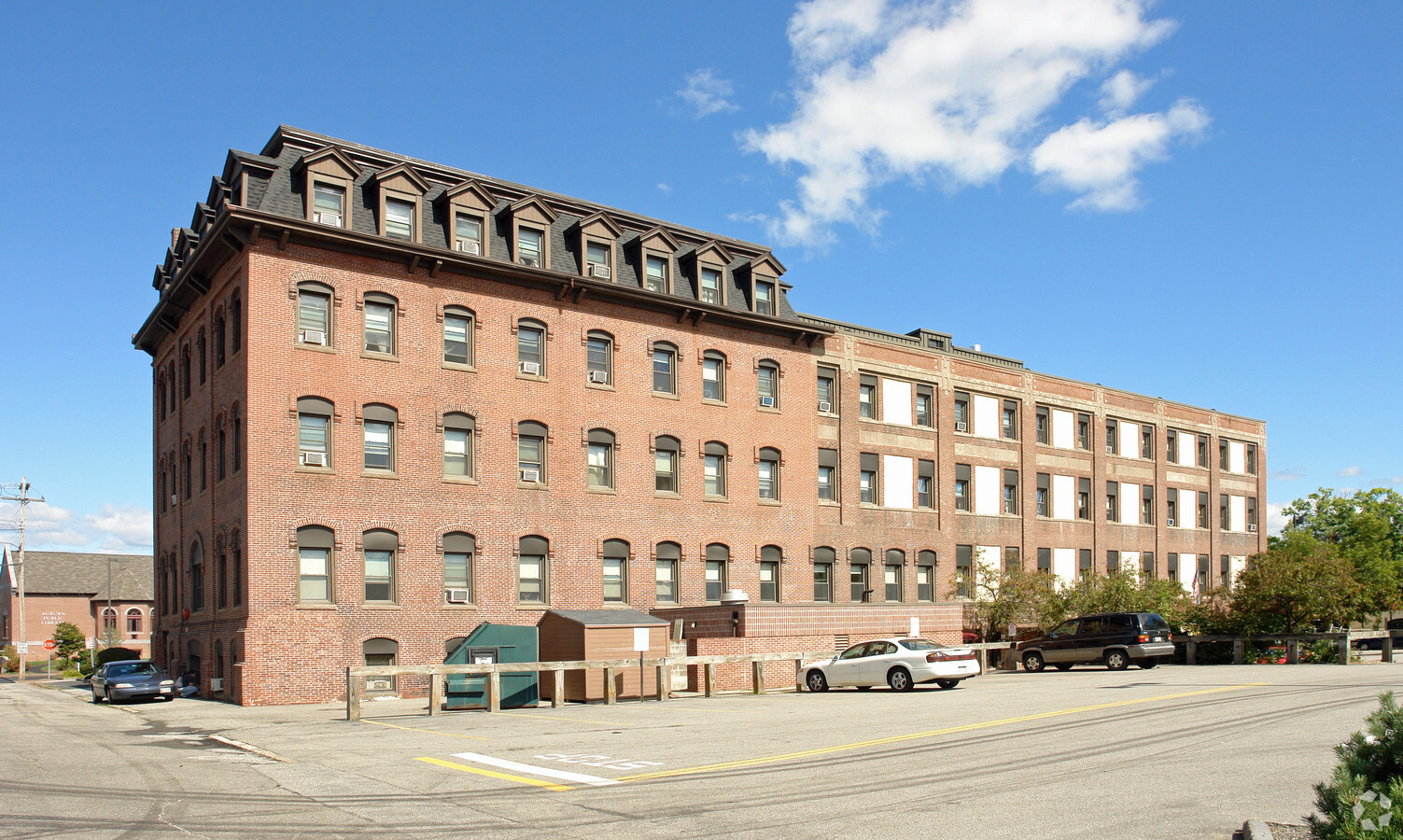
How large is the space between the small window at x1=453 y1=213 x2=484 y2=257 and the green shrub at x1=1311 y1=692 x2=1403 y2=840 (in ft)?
98.9

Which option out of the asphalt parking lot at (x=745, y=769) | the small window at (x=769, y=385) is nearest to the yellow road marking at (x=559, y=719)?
the asphalt parking lot at (x=745, y=769)

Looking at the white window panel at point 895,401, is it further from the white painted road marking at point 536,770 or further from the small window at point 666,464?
the white painted road marking at point 536,770

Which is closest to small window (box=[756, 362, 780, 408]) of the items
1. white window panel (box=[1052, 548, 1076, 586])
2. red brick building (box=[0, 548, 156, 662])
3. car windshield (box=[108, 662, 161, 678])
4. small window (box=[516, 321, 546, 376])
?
small window (box=[516, 321, 546, 376])

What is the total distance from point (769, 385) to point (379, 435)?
51.7 feet

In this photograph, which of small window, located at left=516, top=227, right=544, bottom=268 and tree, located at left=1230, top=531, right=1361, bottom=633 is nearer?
small window, located at left=516, top=227, right=544, bottom=268

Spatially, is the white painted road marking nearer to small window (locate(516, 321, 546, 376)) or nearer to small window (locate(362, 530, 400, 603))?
small window (locate(362, 530, 400, 603))

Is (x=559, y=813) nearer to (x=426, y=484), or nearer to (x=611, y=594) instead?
(x=426, y=484)

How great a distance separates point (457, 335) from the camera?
34344mm

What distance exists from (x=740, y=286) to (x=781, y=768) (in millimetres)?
30927

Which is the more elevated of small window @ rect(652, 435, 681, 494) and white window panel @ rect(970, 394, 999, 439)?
white window panel @ rect(970, 394, 999, 439)

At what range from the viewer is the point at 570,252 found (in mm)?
37469

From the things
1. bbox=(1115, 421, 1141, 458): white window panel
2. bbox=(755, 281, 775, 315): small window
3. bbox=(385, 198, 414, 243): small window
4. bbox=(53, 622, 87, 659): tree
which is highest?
bbox=(385, 198, 414, 243): small window

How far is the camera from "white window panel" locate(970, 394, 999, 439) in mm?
50031

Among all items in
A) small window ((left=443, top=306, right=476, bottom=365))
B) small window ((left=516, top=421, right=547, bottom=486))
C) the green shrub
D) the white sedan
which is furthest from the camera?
small window ((left=516, top=421, right=547, bottom=486))
